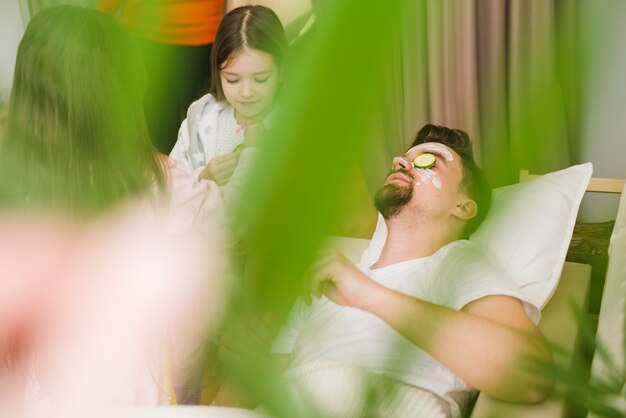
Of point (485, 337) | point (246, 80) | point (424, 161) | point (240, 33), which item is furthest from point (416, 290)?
point (240, 33)

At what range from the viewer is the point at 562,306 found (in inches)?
41.3

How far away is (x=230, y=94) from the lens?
1.44 meters

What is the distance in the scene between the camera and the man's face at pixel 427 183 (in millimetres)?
1051

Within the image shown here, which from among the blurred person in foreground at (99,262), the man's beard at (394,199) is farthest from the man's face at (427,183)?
the blurred person in foreground at (99,262)

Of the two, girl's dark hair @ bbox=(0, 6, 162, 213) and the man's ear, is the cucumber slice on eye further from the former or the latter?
girl's dark hair @ bbox=(0, 6, 162, 213)

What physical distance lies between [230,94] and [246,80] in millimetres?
129

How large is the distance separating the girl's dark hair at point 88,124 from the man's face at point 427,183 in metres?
0.58

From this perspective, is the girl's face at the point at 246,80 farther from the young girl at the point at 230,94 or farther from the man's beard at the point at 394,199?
the man's beard at the point at 394,199

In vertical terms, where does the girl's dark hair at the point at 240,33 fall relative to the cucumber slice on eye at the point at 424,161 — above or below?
above

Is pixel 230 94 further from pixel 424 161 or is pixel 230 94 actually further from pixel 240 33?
pixel 424 161

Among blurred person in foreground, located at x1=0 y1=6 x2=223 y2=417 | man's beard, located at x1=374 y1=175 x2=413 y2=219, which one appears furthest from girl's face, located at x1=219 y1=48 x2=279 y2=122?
blurred person in foreground, located at x1=0 y1=6 x2=223 y2=417

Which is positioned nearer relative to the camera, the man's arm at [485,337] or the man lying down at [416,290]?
the man's arm at [485,337]

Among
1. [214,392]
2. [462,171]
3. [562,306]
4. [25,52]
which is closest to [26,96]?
[25,52]

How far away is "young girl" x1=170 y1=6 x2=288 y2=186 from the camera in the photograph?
1.26m
